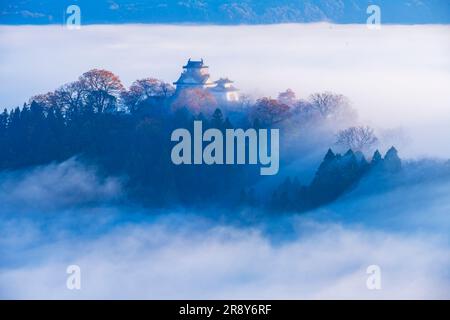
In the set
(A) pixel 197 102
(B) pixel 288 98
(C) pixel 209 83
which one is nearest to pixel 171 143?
(A) pixel 197 102

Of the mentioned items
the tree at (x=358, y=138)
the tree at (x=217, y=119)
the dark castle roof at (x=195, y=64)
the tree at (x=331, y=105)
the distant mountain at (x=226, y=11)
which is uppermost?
the distant mountain at (x=226, y=11)

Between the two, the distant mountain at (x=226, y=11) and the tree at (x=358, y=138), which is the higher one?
the distant mountain at (x=226, y=11)

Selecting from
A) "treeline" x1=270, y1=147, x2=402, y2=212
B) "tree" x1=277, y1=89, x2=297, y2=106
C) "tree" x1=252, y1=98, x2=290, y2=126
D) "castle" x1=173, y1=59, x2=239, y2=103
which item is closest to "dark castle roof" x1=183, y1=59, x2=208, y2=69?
"castle" x1=173, y1=59, x2=239, y2=103

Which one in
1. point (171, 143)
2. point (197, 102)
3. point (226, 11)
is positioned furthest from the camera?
point (226, 11)

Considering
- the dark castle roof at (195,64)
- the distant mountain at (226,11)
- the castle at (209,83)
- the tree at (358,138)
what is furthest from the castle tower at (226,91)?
the tree at (358,138)

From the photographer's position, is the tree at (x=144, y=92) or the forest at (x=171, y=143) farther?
the tree at (x=144, y=92)

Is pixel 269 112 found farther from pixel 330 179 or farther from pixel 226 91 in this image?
pixel 330 179

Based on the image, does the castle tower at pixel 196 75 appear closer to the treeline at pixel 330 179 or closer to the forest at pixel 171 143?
the forest at pixel 171 143
